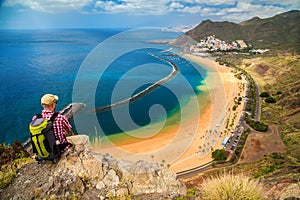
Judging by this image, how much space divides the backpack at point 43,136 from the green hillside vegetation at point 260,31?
357ft

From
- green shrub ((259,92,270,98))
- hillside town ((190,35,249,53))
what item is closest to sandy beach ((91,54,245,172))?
green shrub ((259,92,270,98))

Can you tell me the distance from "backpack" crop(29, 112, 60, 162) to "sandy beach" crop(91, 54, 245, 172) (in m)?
14.7

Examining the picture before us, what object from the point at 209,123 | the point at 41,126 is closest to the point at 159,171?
the point at 41,126

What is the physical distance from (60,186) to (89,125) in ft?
85.2

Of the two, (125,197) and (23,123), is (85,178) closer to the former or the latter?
(125,197)

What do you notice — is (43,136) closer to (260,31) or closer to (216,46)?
(216,46)

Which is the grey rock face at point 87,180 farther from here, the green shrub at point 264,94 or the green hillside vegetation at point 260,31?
the green hillside vegetation at point 260,31

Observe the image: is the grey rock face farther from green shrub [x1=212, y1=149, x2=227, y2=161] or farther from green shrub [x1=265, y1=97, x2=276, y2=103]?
green shrub [x1=265, y1=97, x2=276, y2=103]

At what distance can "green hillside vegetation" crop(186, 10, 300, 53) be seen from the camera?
106750 mm

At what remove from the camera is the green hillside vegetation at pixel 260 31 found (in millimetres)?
106750

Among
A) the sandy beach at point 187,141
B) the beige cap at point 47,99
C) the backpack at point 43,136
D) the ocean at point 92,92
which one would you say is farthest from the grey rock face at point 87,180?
the ocean at point 92,92

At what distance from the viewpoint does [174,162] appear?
19.9m

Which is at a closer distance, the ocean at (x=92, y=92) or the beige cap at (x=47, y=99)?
the beige cap at (x=47, y=99)

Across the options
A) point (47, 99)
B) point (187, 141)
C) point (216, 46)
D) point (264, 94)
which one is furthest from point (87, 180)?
point (216, 46)
